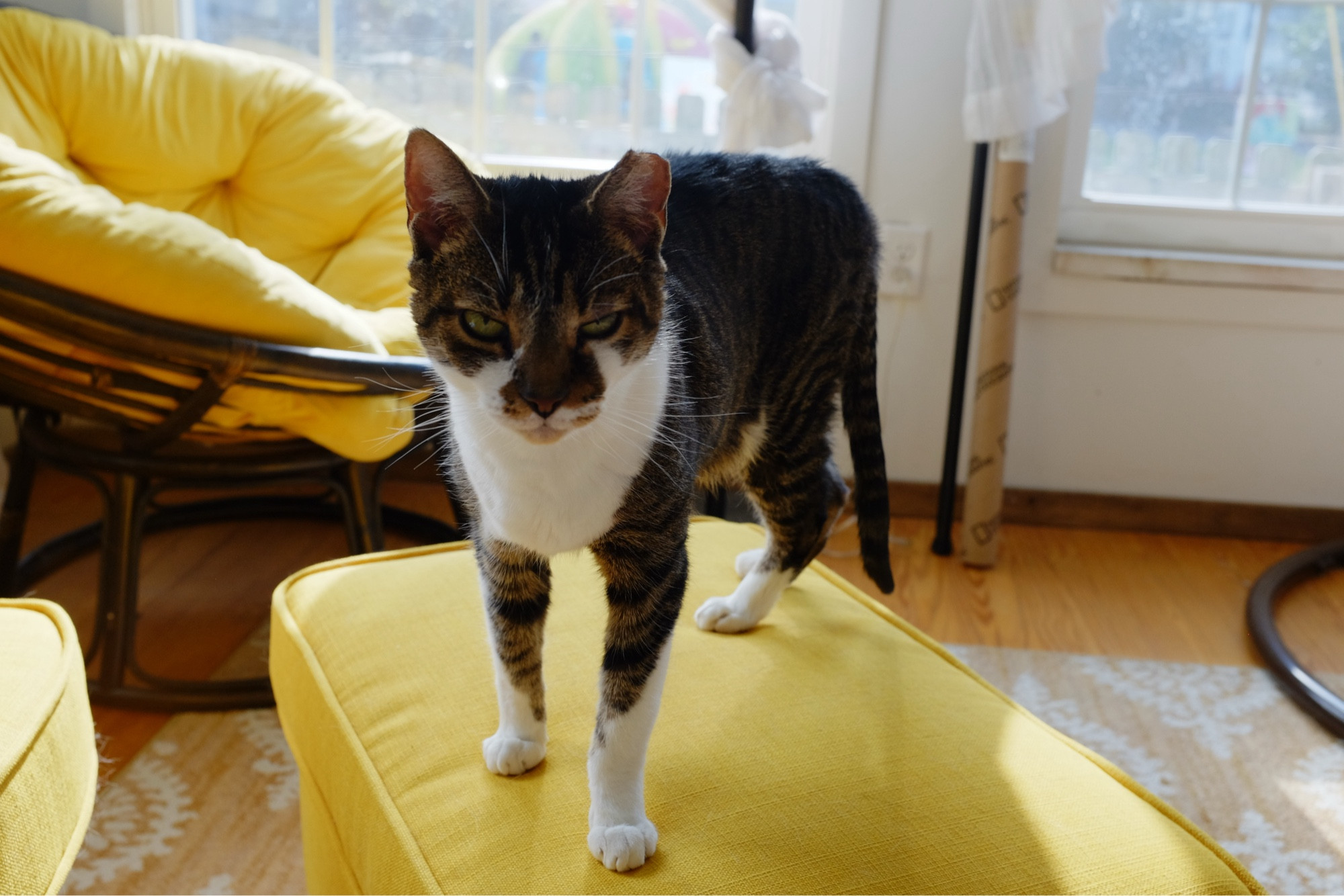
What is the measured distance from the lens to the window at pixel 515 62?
2287 mm

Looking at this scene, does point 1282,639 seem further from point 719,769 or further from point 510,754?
point 510,754

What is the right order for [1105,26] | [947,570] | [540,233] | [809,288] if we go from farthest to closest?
[947,570] → [1105,26] → [809,288] → [540,233]

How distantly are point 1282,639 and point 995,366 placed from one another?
716 millimetres

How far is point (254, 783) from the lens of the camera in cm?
142

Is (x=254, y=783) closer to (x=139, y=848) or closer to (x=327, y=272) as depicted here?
(x=139, y=848)

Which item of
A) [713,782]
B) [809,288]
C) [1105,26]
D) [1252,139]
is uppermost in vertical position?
[1105,26]

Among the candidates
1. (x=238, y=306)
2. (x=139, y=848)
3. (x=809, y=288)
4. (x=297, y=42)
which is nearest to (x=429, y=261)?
(x=809, y=288)

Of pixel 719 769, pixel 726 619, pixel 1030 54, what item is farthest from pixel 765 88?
pixel 719 769

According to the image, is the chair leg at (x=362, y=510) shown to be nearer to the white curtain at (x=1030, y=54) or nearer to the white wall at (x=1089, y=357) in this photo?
the white wall at (x=1089, y=357)

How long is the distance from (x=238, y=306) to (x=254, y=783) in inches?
25.6

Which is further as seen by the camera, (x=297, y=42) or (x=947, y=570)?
(x=297, y=42)

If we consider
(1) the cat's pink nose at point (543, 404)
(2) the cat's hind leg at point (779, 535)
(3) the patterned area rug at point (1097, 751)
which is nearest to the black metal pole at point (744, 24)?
(2) the cat's hind leg at point (779, 535)

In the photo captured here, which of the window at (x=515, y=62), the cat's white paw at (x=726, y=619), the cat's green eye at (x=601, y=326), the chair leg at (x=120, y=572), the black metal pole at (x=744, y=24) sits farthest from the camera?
the window at (x=515, y=62)

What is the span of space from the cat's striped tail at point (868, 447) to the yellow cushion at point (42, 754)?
80 centimetres
